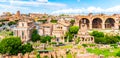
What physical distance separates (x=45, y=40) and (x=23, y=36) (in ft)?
12.8

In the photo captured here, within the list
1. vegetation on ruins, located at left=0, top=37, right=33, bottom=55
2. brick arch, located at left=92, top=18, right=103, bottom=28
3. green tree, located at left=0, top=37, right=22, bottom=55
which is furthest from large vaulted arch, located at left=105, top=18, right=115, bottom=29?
green tree, located at left=0, top=37, right=22, bottom=55

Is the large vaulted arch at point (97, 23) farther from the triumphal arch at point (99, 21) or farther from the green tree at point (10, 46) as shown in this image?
the green tree at point (10, 46)

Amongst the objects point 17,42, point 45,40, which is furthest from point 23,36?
point 17,42

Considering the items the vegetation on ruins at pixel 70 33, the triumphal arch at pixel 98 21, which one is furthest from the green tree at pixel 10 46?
the triumphal arch at pixel 98 21

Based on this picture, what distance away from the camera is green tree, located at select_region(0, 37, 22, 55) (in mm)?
32062

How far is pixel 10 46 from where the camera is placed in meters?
32.5

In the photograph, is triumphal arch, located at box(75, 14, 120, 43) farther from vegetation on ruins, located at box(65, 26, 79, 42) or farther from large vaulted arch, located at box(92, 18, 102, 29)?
vegetation on ruins, located at box(65, 26, 79, 42)

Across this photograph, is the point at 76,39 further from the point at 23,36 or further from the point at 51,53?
the point at 51,53

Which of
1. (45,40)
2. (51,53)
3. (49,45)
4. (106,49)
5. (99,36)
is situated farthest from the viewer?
(99,36)

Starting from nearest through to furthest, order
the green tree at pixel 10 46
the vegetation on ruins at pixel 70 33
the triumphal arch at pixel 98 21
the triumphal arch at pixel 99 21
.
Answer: the green tree at pixel 10 46 < the vegetation on ruins at pixel 70 33 < the triumphal arch at pixel 98 21 < the triumphal arch at pixel 99 21

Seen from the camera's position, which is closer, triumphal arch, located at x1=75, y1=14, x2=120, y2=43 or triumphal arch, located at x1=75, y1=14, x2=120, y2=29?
triumphal arch, located at x1=75, y1=14, x2=120, y2=43

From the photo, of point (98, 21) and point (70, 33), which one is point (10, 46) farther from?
point (98, 21)

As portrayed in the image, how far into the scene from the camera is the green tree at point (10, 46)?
32.1 meters

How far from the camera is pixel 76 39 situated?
4509cm
